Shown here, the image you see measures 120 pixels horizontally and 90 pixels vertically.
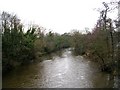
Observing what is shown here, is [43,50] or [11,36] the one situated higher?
[11,36]

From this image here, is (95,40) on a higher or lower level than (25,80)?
higher

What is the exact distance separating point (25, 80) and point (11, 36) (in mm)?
8147

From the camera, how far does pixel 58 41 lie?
62.4 metres

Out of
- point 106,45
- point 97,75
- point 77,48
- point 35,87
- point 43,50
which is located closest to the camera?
point 35,87

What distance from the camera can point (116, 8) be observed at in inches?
336

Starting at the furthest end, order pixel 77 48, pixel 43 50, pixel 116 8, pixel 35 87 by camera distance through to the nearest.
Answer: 1. pixel 77 48
2. pixel 43 50
3. pixel 35 87
4. pixel 116 8

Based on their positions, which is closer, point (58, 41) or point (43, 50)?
point (43, 50)

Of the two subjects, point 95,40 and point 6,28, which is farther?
point 6,28

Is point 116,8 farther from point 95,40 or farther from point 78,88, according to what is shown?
point 95,40

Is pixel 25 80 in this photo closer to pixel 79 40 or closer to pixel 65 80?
pixel 65 80

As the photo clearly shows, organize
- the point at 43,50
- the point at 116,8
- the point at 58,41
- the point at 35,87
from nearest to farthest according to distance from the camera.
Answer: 1. the point at 116,8
2. the point at 35,87
3. the point at 43,50
4. the point at 58,41

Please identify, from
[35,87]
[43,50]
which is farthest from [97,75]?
[43,50]

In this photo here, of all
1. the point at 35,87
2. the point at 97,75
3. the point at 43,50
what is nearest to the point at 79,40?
the point at 43,50

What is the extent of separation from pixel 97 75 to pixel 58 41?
1605 inches
